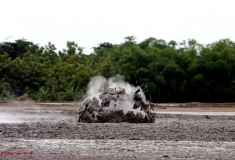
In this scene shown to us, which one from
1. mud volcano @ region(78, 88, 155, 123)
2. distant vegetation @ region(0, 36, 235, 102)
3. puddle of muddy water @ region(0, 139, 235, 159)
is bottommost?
puddle of muddy water @ region(0, 139, 235, 159)

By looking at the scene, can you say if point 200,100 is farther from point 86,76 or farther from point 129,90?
point 129,90

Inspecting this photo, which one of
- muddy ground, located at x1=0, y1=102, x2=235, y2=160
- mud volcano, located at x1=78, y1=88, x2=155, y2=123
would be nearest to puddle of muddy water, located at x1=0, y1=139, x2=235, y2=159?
muddy ground, located at x1=0, y1=102, x2=235, y2=160

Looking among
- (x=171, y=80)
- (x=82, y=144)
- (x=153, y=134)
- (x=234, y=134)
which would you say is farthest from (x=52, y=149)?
(x=171, y=80)

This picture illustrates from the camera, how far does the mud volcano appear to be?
22.9 m

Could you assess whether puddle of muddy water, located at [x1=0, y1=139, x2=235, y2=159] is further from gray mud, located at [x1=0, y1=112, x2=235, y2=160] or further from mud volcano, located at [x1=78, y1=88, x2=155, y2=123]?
mud volcano, located at [x1=78, y1=88, x2=155, y2=123]

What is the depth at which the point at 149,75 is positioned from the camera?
233ft

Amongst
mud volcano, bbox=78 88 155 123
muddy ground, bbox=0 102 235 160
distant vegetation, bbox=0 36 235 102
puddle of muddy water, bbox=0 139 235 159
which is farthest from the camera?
distant vegetation, bbox=0 36 235 102

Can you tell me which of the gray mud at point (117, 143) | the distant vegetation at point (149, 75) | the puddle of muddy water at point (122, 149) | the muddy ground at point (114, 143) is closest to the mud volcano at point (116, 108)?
the gray mud at point (117, 143)

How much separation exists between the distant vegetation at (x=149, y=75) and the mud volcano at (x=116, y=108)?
4504 centimetres

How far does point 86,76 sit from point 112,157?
63.5m

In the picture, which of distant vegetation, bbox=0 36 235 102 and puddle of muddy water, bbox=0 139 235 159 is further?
distant vegetation, bbox=0 36 235 102

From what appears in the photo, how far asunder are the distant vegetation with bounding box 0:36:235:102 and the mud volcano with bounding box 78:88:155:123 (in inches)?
1773

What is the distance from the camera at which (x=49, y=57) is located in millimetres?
92500

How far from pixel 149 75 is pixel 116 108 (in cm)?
4829
